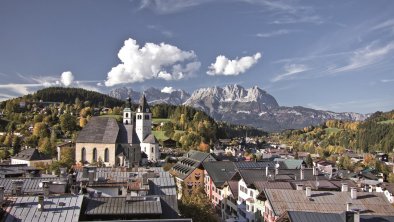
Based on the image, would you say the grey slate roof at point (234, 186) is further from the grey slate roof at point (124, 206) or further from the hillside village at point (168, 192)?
the grey slate roof at point (124, 206)

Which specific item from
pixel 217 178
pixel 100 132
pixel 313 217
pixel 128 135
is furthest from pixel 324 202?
pixel 100 132

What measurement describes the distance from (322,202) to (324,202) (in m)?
0.23

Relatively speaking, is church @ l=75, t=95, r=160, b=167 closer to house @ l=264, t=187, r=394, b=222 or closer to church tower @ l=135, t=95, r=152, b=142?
church tower @ l=135, t=95, r=152, b=142

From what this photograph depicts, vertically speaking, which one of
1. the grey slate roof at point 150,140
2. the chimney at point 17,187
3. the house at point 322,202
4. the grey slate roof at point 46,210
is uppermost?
the grey slate roof at point 150,140

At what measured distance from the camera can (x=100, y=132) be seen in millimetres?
122438

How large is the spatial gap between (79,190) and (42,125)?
147522 mm

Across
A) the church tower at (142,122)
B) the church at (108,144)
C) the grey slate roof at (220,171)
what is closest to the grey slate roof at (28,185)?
the grey slate roof at (220,171)

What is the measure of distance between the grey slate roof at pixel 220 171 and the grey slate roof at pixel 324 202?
34.2 meters

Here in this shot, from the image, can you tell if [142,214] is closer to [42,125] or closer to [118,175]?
[118,175]

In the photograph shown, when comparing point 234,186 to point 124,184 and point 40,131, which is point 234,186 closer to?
point 124,184

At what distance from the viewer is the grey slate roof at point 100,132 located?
120594 millimetres

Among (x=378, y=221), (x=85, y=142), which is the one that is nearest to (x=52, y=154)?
(x=85, y=142)

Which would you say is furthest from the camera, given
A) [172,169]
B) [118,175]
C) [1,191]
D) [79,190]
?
[172,169]

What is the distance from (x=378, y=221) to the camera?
→ 34.9m
